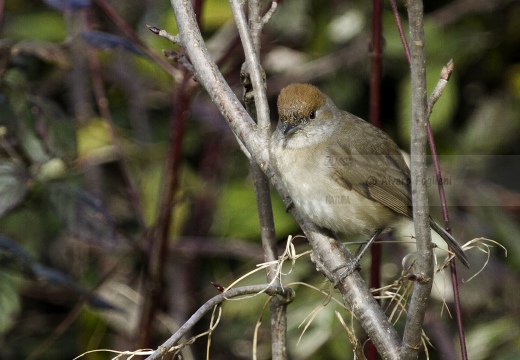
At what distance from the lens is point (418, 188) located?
Answer: 1.62 meters

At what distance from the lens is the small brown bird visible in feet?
9.66

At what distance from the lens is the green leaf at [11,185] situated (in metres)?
2.89

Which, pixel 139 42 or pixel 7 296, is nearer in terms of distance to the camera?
pixel 7 296

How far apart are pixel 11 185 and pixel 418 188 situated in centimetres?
194

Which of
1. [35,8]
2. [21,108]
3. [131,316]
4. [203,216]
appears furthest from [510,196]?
[35,8]

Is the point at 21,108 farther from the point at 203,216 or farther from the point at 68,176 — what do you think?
the point at 203,216

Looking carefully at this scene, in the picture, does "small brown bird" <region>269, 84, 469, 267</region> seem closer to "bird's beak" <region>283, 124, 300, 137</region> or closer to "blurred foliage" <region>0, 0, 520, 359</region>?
"bird's beak" <region>283, 124, 300, 137</region>

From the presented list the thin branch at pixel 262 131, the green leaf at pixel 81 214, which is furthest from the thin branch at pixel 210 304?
the green leaf at pixel 81 214

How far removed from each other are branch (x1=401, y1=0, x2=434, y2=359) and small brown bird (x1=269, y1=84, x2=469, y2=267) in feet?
3.75

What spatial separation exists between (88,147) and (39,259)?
85 centimetres

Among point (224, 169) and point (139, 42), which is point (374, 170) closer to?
point (139, 42)

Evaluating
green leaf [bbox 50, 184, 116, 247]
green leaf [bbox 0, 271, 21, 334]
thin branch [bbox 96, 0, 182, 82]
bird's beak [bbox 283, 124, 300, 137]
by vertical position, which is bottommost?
green leaf [bbox 0, 271, 21, 334]

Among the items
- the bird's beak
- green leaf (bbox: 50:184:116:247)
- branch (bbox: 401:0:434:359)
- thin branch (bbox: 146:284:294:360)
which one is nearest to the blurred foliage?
green leaf (bbox: 50:184:116:247)

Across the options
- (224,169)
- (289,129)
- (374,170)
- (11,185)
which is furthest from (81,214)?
(224,169)
